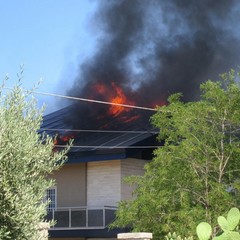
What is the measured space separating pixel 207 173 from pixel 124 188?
9.78 m

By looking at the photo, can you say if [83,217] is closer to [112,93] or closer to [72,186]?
[72,186]

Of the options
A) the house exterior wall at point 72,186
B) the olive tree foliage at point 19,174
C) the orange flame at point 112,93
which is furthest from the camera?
the orange flame at point 112,93

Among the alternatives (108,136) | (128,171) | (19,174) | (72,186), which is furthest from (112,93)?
(19,174)

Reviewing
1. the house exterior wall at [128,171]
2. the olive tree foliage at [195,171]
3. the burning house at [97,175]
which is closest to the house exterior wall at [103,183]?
the burning house at [97,175]

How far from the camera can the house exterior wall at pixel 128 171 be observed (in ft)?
102

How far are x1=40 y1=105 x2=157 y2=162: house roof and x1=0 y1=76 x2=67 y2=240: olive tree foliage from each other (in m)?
18.3

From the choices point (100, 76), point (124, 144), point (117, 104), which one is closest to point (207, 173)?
point (124, 144)

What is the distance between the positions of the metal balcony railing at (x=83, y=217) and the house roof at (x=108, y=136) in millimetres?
2236

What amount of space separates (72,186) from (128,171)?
2.94 meters

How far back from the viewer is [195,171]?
21.5 meters

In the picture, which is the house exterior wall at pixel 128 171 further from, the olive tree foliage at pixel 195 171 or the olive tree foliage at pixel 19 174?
the olive tree foliage at pixel 19 174

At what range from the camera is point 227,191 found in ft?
72.4

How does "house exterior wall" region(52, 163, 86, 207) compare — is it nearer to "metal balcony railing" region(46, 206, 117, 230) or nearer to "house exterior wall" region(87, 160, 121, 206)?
"house exterior wall" region(87, 160, 121, 206)

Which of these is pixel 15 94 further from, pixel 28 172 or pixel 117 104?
pixel 117 104
